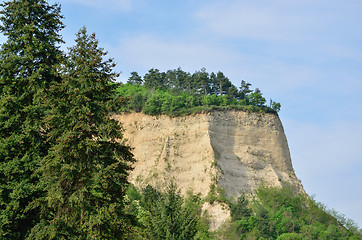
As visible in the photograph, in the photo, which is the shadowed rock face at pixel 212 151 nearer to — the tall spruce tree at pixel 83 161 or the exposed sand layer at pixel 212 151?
the exposed sand layer at pixel 212 151

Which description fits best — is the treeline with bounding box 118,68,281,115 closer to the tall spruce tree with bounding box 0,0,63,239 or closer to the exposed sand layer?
the exposed sand layer

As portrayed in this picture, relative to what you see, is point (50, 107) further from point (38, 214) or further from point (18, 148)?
point (38, 214)

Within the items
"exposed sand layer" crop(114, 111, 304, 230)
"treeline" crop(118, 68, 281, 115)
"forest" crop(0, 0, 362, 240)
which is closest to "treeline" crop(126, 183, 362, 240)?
"exposed sand layer" crop(114, 111, 304, 230)

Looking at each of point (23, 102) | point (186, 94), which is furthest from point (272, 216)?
point (23, 102)

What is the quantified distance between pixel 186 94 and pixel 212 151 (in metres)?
15.4

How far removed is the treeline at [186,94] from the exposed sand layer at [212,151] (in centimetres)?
135

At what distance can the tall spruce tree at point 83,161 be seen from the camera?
20.2 m

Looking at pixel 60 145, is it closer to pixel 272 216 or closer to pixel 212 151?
pixel 272 216

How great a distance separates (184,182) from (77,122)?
52954mm

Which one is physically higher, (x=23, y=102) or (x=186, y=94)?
(x=186, y=94)

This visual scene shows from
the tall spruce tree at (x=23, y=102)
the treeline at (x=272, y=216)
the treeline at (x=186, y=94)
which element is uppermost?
the treeline at (x=186, y=94)

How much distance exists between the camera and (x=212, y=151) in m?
73.7

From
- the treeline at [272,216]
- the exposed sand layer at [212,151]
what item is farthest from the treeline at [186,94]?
the treeline at [272,216]

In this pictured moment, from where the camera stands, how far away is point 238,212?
6569 cm
